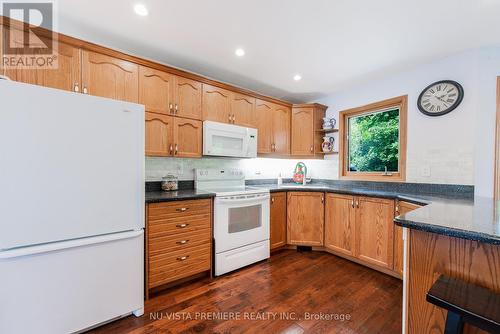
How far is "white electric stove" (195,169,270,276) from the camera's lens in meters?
2.27

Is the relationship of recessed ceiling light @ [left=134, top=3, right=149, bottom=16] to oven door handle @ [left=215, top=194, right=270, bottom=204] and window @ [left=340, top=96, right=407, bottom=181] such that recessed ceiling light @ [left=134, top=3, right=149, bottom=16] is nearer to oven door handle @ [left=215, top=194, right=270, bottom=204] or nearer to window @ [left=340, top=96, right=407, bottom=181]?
oven door handle @ [left=215, top=194, right=270, bottom=204]

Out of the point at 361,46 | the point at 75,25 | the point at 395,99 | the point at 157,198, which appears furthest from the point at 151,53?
the point at 395,99

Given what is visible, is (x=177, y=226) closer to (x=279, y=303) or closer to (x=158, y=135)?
(x=158, y=135)

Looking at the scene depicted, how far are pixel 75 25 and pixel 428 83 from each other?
3.59 m

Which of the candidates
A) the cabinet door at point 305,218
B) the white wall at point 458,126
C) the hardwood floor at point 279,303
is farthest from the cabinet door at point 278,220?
the white wall at point 458,126

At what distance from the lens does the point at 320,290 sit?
204 centimetres

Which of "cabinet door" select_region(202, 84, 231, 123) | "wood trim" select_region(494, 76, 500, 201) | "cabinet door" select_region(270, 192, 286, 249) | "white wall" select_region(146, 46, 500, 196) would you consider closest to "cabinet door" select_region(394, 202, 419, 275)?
"white wall" select_region(146, 46, 500, 196)

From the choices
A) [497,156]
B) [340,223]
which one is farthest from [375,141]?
[340,223]

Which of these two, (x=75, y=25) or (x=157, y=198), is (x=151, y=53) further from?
(x=157, y=198)

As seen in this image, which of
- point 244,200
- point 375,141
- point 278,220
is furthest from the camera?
point 375,141

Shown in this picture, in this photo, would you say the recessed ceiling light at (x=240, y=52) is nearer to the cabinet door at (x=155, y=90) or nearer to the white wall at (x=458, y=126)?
the cabinet door at (x=155, y=90)

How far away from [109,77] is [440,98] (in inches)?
133

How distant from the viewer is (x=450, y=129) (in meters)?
2.26

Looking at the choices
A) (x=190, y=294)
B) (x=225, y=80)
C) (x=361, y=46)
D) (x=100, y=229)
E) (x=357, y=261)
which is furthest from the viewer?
(x=225, y=80)
